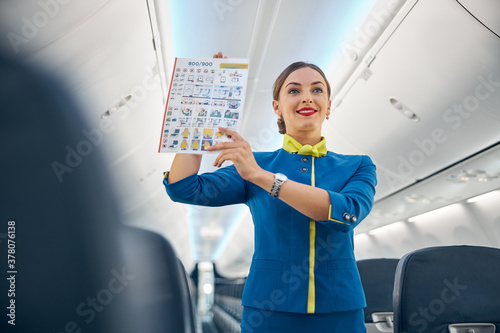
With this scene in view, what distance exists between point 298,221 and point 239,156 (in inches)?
12.4

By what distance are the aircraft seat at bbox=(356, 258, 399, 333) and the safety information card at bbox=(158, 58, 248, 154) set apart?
233cm

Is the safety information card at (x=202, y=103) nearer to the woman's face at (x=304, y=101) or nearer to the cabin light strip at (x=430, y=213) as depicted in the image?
the woman's face at (x=304, y=101)

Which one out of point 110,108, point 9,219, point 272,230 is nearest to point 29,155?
point 9,219

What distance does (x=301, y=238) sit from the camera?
1.35 m

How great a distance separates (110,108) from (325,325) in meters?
4.08

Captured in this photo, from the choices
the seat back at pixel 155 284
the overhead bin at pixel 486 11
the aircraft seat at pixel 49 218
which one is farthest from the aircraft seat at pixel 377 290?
the aircraft seat at pixel 49 218

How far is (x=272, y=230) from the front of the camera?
140 cm

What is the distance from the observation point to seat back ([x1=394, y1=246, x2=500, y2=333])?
6.55ft

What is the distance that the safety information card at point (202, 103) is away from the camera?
1349 millimetres

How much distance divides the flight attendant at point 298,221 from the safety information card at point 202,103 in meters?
0.05

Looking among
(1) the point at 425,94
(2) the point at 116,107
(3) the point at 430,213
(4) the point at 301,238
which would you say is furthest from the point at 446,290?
(3) the point at 430,213

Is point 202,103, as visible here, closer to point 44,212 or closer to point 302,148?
point 302,148

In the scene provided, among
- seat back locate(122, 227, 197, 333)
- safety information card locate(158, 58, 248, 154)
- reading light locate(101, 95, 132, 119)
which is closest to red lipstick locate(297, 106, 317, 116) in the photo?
safety information card locate(158, 58, 248, 154)

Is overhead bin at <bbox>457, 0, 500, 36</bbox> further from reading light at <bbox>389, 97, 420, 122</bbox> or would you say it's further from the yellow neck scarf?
the yellow neck scarf
